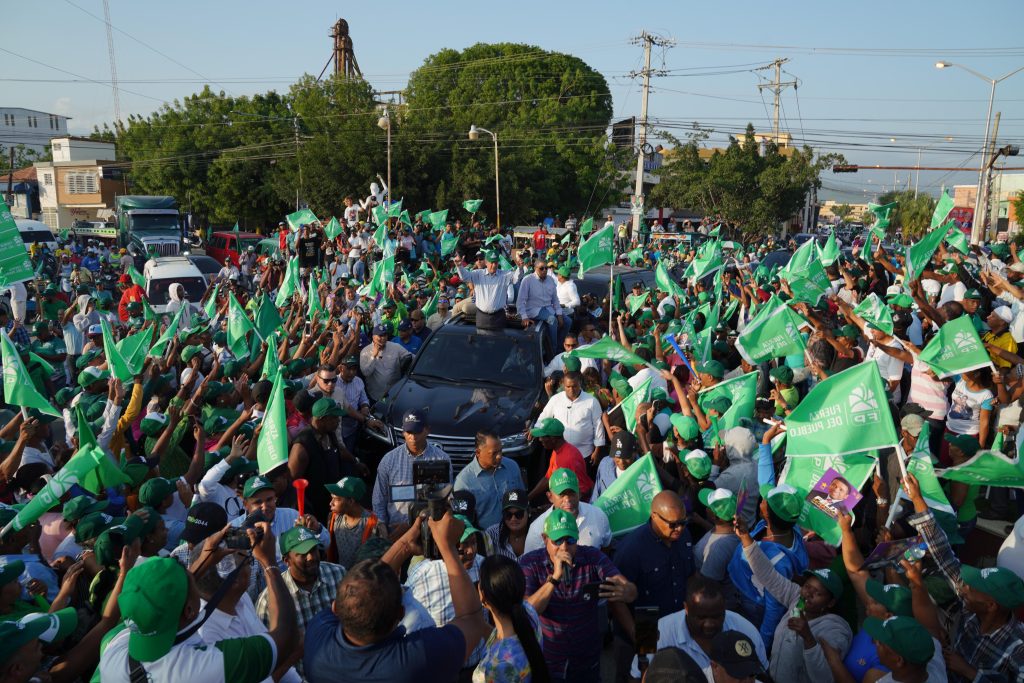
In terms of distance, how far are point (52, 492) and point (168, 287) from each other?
41.0 feet

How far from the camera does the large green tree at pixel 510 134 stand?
125ft

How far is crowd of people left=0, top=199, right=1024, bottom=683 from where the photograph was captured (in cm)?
279

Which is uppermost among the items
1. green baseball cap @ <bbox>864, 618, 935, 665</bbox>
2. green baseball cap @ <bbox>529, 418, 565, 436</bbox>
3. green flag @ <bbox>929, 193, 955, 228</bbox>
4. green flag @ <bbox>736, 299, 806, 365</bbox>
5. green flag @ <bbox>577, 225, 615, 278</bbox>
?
green flag @ <bbox>929, 193, 955, 228</bbox>

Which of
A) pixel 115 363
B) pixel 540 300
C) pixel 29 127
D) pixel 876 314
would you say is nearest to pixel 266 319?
pixel 115 363

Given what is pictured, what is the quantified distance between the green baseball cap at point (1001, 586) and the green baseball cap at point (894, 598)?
289 mm

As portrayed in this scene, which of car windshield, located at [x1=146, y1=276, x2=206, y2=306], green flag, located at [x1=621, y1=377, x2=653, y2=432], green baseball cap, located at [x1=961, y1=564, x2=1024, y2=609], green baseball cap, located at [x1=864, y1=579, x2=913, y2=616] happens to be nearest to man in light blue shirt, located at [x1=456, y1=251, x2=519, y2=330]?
green flag, located at [x1=621, y1=377, x2=653, y2=432]

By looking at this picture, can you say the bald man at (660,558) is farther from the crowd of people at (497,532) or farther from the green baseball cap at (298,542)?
the green baseball cap at (298,542)

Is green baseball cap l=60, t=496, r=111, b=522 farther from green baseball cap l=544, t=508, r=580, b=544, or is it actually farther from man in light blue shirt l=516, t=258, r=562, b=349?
man in light blue shirt l=516, t=258, r=562, b=349

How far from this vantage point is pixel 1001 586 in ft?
11.1

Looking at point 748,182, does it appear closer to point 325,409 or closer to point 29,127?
point 325,409

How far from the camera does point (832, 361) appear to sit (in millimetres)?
7844

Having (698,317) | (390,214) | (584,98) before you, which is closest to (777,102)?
(584,98)

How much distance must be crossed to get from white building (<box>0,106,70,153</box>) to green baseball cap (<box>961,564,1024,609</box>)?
11490 centimetres

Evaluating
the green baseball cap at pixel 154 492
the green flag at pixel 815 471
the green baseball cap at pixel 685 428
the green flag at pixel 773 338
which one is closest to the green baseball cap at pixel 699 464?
the green baseball cap at pixel 685 428
